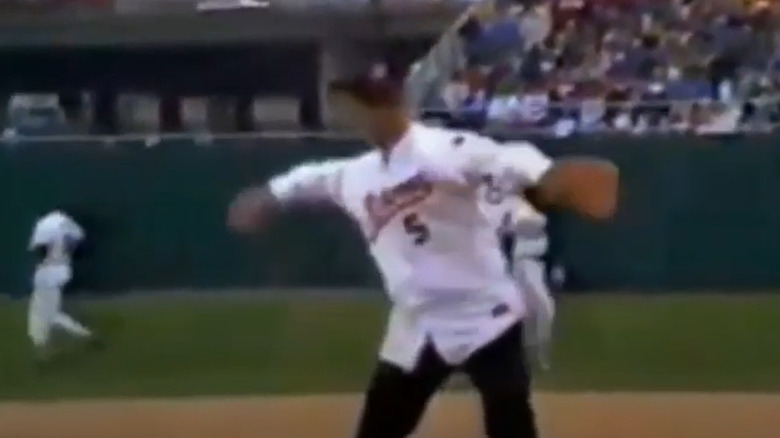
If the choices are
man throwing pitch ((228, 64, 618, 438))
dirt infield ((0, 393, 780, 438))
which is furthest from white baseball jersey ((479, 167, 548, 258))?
man throwing pitch ((228, 64, 618, 438))

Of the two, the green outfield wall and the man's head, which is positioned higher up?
the man's head

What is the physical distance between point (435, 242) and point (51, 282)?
312 inches

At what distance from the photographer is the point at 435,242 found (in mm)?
5371

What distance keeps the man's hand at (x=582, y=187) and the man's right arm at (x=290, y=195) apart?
86cm

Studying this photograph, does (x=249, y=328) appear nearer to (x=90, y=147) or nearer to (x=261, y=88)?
(x=90, y=147)

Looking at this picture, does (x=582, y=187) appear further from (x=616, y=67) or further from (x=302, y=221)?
(x=616, y=67)

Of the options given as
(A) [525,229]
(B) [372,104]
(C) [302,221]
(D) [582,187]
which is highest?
(B) [372,104]

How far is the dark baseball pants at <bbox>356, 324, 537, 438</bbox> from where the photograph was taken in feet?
17.6

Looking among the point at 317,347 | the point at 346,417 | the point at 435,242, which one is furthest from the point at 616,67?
the point at 435,242

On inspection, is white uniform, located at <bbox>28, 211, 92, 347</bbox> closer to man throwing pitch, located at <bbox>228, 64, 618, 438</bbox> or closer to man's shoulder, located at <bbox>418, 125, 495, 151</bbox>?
man throwing pitch, located at <bbox>228, 64, 618, 438</bbox>

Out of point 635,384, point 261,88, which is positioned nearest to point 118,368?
point 635,384

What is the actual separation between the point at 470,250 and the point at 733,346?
7.40 metres

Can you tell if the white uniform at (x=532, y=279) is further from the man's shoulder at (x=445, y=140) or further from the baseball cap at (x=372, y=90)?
the baseball cap at (x=372, y=90)

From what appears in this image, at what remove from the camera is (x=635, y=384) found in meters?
10.7
